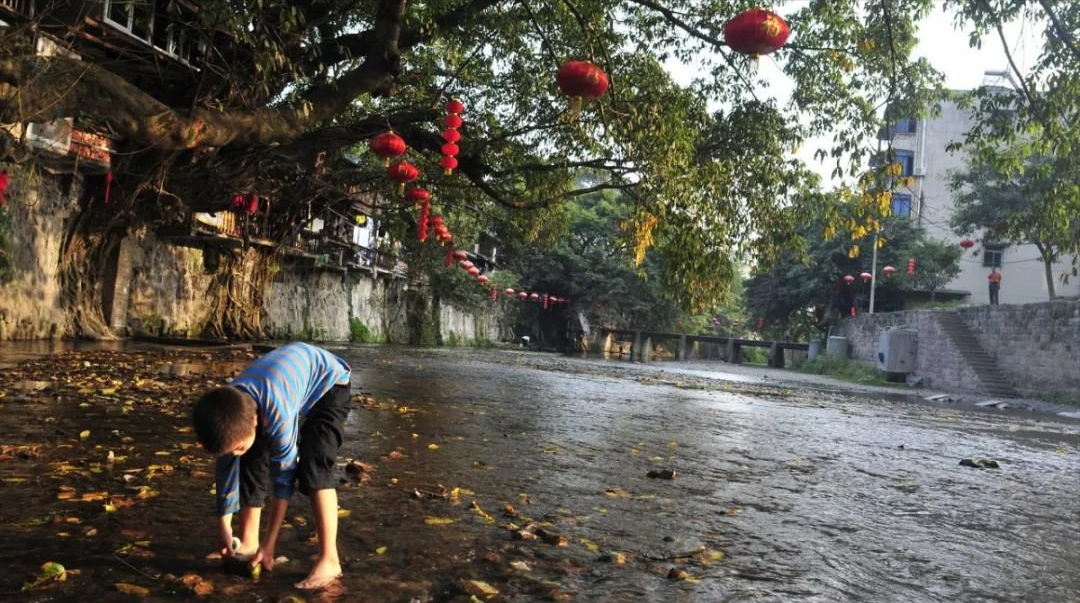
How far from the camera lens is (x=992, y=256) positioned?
36375mm

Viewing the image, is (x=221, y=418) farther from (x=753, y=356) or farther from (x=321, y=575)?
(x=753, y=356)

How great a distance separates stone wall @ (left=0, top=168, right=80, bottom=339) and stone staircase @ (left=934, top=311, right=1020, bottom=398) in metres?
23.6

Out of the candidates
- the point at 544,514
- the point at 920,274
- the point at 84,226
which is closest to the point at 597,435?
the point at 544,514

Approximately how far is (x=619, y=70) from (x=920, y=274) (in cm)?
2754

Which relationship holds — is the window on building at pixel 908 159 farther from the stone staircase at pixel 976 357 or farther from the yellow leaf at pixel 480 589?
the yellow leaf at pixel 480 589

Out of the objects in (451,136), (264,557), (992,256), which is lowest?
(264,557)

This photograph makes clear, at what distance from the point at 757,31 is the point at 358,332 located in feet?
84.8

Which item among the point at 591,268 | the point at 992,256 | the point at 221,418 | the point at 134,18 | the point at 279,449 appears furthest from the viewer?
the point at 591,268

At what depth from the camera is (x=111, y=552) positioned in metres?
2.81

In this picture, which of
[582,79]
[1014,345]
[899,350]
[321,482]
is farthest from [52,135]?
[899,350]

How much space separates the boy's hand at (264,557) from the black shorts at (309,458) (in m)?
0.17

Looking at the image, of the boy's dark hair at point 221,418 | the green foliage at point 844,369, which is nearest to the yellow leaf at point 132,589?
the boy's dark hair at point 221,418

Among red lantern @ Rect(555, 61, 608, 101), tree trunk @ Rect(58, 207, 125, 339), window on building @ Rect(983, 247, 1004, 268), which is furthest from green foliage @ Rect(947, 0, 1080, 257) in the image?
window on building @ Rect(983, 247, 1004, 268)

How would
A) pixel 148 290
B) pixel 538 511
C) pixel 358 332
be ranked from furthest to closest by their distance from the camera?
1. pixel 358 332
2. pixel 148 290
3. pixel 538 511
